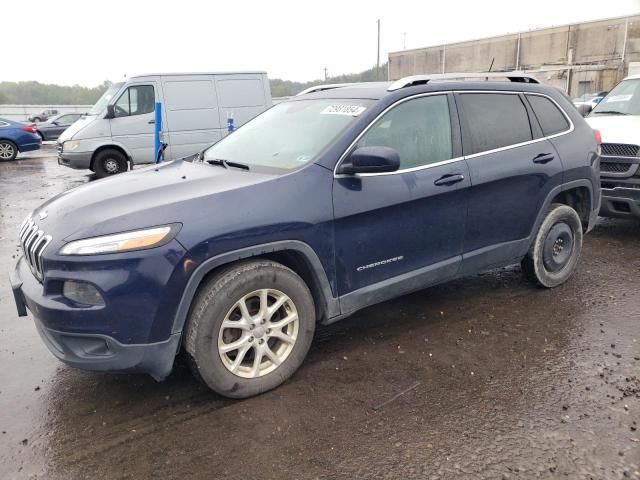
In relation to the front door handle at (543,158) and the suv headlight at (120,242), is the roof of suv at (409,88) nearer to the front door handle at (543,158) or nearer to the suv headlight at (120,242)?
the front door handle at (543,158)

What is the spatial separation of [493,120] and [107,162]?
9.57 meters

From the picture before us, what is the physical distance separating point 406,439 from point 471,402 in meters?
0.54

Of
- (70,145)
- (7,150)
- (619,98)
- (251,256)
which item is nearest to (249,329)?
(251,256)

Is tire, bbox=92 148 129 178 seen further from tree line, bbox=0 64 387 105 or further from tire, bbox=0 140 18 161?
tree line, bbox=0 64 387 105

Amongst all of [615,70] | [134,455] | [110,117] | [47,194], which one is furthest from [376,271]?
[615,70]

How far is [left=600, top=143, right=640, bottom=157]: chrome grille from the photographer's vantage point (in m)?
5.88

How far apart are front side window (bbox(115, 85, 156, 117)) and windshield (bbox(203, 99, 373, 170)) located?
25.9ft

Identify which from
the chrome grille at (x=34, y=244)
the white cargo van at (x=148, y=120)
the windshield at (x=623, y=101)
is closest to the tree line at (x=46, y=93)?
the white cargo van at (x=148, y=120)

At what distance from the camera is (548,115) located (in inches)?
173

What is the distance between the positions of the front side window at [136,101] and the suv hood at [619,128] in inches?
341

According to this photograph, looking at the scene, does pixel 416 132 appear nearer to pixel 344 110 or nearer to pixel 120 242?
pixel 344 110

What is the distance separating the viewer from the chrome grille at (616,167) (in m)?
5.86

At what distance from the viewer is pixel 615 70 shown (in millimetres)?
40188

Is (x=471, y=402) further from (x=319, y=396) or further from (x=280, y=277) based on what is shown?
(x=280, y=277)
